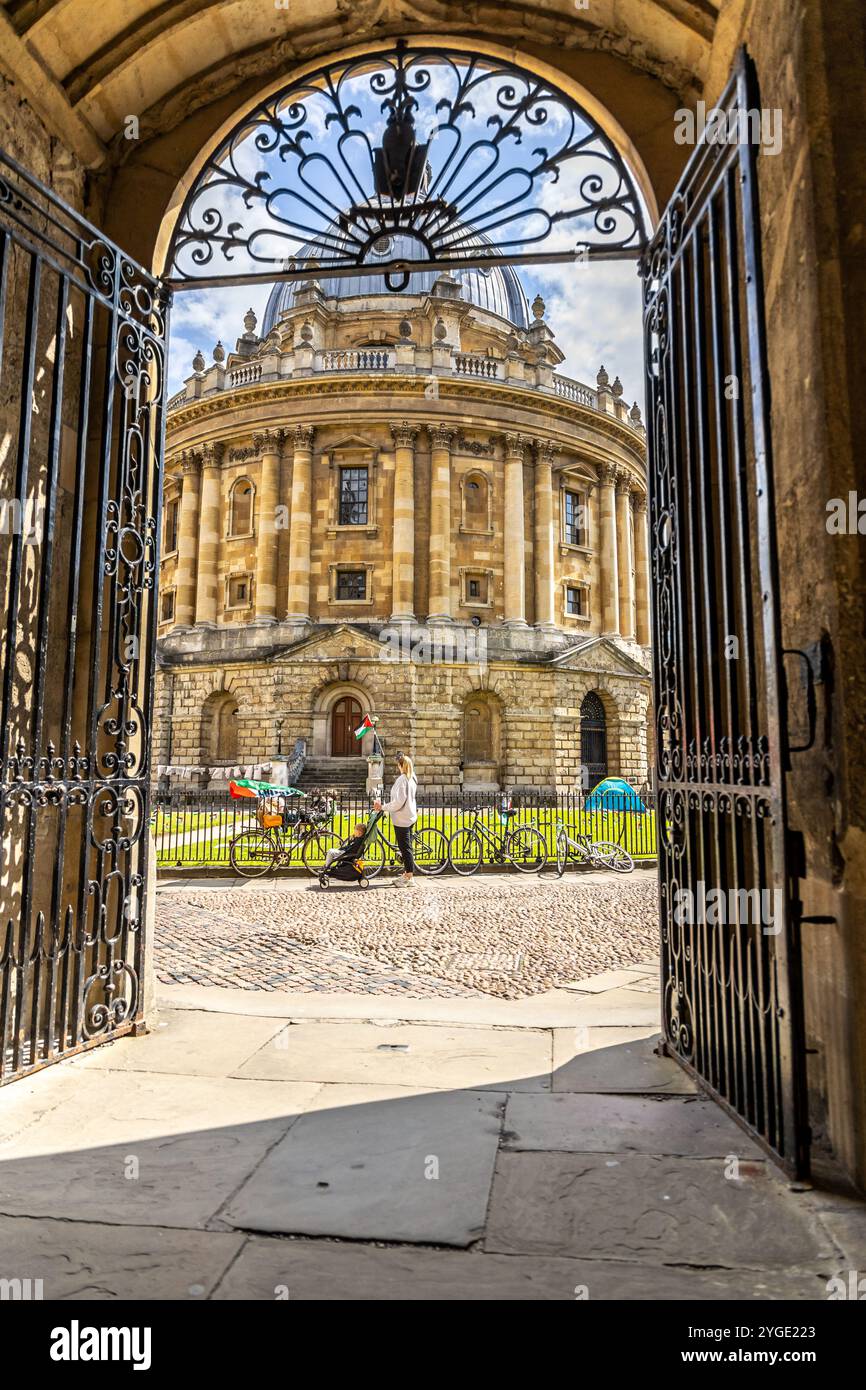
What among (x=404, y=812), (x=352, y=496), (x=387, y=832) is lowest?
(x=387, y=832)

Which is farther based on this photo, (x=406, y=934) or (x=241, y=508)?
(x=241, y=508)

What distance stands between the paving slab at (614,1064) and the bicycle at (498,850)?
Result: 30.1ft

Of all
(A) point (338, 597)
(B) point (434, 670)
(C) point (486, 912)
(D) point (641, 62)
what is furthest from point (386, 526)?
(D) point (641, 62)

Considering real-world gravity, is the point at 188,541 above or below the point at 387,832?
above

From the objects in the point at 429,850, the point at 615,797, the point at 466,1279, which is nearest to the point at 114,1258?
the point at 466,1279

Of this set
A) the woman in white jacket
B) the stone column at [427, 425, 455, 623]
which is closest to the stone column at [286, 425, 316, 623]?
the stone column at [427, 425, 455, 623]

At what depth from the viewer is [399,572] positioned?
3400 centimetres

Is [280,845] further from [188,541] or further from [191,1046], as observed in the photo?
[188,541]

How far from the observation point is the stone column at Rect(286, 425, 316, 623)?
34.4 metres

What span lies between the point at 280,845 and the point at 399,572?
70.2ft

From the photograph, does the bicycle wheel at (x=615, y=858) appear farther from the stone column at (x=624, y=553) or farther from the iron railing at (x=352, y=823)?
the stone column at (x=624, y=553)

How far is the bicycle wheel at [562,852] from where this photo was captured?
1399 centimetres

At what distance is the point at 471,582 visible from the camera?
3525 cm

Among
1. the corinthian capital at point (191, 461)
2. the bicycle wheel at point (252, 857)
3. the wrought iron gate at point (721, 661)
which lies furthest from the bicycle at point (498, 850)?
the corinthian capital at point (191, 461)
